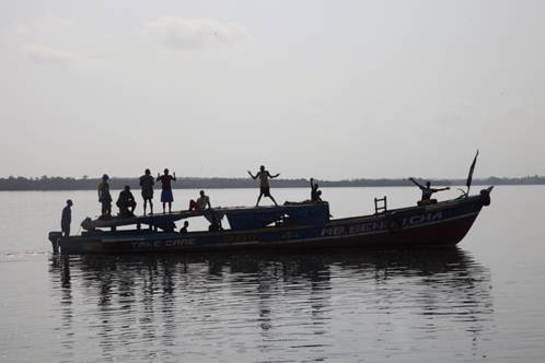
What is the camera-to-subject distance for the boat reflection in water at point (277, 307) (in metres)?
15.9

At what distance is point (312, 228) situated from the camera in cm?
3406

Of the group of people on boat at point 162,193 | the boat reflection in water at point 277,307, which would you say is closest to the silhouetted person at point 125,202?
the group of people on boat at point 162,193

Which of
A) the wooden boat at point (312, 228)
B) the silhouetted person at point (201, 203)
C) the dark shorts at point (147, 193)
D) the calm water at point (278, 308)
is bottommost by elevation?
the calm water at point (278, 308)

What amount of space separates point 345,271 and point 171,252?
973 cm

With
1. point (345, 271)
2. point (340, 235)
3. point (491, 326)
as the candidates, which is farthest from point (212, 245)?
point (491, 326)

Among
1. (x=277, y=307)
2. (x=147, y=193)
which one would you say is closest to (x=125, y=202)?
(x=147, y=193)

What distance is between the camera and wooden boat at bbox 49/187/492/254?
34031mm

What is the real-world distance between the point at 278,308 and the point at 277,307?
0.57 ft

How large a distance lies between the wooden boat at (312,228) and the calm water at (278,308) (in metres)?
0.62

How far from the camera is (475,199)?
1361 inches

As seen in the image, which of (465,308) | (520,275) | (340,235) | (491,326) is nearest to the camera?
(491,326)

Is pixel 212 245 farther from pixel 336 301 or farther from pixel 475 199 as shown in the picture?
pixel 336 301

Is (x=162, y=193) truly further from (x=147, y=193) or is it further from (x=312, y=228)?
(x=312, y=228)

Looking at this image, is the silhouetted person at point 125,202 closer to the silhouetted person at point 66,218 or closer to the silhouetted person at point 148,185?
the silhouetted person at point 148,185
